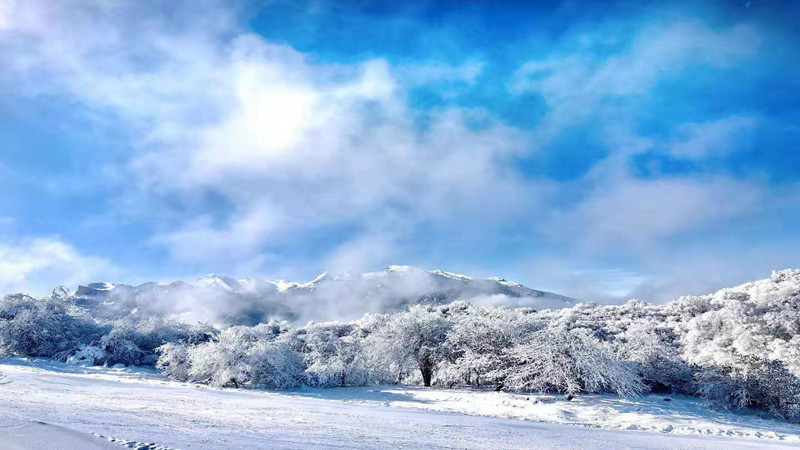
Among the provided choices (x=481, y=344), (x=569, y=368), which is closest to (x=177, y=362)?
(x=481, y=344)

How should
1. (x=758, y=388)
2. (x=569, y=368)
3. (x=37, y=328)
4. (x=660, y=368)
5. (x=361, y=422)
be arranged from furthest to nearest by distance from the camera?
1. (x=37, y=328)
2. (x=660, y=368)
3. (x=569, y=368)
4. (x=758, y=388)
5. (x=361, y=422)

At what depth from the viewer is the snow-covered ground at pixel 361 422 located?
8055 millimetres

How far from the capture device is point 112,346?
97.9 ft

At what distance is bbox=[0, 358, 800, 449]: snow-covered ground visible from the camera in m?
8.05

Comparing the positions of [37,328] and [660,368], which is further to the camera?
[37,328]

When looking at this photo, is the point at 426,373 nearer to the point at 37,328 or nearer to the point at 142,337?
the point at 142,337

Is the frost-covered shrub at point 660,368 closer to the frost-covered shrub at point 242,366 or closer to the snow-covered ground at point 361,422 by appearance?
the snow-covered ground at point 361,422

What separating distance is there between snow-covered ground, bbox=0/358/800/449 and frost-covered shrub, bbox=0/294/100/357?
39.2 feet

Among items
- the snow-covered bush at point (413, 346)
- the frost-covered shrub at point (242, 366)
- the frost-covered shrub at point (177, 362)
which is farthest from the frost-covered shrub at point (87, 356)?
the snow-covered bush at point (413, 346)

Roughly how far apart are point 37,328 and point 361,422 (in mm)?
28983

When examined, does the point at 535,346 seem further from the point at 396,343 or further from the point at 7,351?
the point at 7,351

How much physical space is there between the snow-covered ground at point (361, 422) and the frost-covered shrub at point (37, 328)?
11949mm

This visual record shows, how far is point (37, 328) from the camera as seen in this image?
29.3 metres

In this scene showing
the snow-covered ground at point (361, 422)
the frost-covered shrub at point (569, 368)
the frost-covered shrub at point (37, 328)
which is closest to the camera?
the snow-covered ground at point (361, 422)
